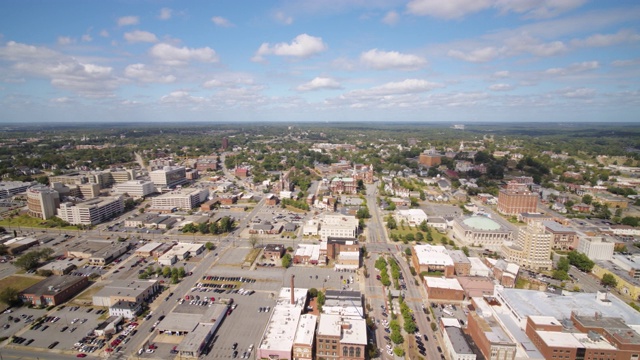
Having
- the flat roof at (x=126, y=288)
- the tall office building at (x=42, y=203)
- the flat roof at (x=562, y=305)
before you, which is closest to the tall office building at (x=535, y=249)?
the flat roof at (x=562, y=305)

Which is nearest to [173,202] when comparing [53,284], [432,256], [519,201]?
[53,284]

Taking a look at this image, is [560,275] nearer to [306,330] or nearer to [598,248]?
[598,248]

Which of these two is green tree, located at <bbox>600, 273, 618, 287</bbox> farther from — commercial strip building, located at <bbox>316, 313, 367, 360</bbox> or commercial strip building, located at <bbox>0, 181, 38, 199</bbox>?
commercial strip building, located at <bbox>0, 181, 38, 199</bbox>

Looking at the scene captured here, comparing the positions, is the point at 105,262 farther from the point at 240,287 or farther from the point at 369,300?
the point at 369,300

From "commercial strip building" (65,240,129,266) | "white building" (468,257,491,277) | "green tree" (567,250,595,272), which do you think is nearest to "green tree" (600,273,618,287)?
"green tree" (567,250,595,272)

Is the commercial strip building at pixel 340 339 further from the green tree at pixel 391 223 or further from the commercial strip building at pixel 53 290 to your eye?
the green tree at pixel 391 223

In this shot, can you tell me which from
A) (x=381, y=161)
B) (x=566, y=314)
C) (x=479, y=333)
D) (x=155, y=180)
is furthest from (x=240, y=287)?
(x=381, y=161)
